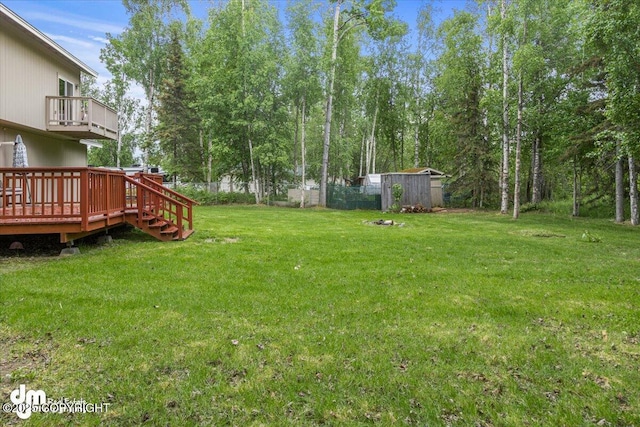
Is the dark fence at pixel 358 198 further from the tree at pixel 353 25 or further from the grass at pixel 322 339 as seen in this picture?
the grass at pixel 322 339

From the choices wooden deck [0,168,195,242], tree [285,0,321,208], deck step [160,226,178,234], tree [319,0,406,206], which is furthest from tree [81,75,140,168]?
deck step [160,226,178,234]

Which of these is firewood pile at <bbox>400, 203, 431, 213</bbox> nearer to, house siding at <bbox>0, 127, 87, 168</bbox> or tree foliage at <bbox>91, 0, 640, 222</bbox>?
tree foliage at <bbox>91, 0, 640, 222</bbox>

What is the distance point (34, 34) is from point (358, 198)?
53.2 ft

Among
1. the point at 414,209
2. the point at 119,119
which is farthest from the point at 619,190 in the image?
the point at 119,119

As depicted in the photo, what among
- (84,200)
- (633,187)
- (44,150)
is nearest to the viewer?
(84,200)

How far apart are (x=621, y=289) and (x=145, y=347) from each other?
609 centimetres

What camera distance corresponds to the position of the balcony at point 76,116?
1226 centimetres

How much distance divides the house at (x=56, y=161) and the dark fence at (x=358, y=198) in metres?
12.5

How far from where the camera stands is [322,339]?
11.9 ft

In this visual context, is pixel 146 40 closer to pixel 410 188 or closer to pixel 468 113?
pixel 410 188

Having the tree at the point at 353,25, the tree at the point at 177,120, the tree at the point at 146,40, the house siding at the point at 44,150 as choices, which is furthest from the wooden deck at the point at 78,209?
the tree at the point at 146,40

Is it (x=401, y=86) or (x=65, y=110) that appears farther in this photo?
(x=401, y=86)

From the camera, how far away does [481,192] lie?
21.7 metres

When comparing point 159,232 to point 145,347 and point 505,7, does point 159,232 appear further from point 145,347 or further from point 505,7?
point 505,7
